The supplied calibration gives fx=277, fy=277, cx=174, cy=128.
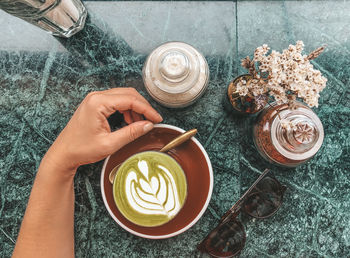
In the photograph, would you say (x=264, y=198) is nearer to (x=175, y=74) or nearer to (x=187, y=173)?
(x=187, y=173)

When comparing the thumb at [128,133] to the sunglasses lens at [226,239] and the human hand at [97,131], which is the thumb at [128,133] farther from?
the sunglasses lens at [226,239]

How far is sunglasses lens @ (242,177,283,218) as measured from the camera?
0.92m

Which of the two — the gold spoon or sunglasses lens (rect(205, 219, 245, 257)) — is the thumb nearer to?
the gold spoon

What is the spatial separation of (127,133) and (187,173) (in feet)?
0.81

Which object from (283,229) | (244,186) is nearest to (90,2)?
(244,186)

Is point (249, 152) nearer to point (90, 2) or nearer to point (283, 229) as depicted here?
point (283, 229)

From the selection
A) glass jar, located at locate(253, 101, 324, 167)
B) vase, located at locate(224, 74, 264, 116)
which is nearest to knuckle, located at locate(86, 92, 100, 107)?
vase, located at locate(224, 74, 264, 116)

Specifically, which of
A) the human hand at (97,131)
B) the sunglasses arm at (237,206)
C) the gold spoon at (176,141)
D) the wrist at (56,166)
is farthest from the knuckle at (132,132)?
the sunglasses arm at (237,206)

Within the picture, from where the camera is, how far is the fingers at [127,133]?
81 cm

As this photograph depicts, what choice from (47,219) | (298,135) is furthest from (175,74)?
(47,219)

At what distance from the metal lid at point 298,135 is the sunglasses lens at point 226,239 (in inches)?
11.5

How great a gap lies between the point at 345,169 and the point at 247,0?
0.68m

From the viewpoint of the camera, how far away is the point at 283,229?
0.94 meters

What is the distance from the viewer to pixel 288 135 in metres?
0.81
